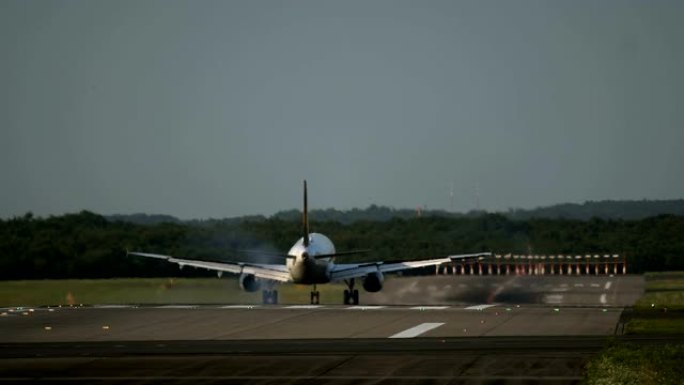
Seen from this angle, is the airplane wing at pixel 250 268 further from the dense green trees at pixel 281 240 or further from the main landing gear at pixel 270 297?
the dense green trees at pixel 281 240

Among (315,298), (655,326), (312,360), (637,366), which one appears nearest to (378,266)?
(315,298)

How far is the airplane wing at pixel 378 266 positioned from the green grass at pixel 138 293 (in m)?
2.64

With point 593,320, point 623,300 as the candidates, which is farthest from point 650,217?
point 593,320

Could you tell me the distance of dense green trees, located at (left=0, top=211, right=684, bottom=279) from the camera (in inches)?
3388

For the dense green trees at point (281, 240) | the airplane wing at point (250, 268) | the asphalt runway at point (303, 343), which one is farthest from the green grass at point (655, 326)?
the dense green trees at point (281, 240)

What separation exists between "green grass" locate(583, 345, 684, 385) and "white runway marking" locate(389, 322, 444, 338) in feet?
26.2

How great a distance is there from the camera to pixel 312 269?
67.5 meters

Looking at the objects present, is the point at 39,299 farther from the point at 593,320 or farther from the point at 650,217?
the point at 650,217

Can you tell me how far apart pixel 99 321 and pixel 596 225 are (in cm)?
6500

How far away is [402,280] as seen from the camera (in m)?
83.3

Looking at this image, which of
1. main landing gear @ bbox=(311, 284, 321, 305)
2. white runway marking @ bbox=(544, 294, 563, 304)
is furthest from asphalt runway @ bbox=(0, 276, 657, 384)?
main landing gear @ bbox=(311, 284, 321, 305)

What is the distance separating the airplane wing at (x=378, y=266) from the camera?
6919 cm

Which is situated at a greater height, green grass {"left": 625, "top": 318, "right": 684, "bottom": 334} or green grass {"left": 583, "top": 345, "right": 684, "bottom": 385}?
green grass {"left": 625, "top": 318, "right": 684, "bottom": 334}

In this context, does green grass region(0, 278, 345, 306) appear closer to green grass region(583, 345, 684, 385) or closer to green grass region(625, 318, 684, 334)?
green grass region(625, 318, 684, 334)
